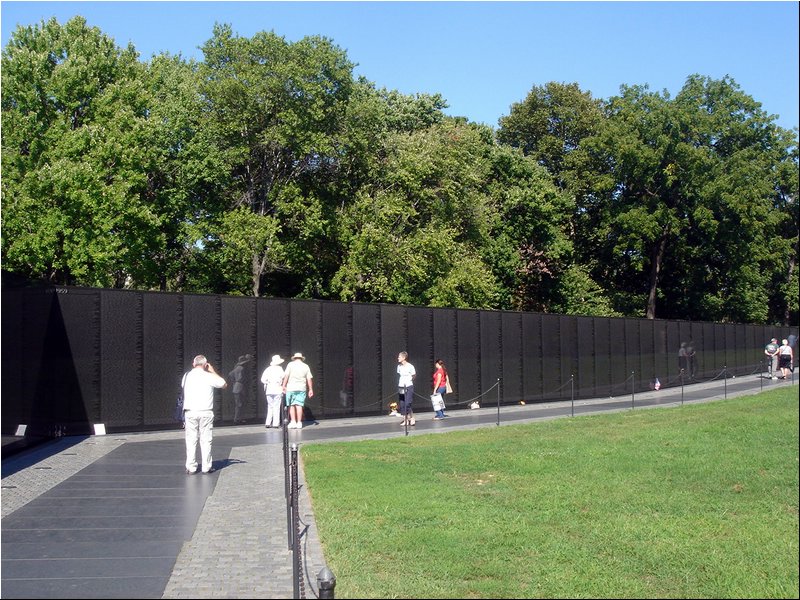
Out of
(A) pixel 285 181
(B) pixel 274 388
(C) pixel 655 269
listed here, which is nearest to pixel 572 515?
(B) pixel 274 388

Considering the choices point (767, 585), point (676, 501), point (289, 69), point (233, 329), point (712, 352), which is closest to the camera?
point (767, 585)

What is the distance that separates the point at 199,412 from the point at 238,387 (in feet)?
30.1

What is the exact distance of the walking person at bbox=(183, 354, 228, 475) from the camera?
15.2 metres

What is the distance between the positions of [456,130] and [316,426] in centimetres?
2872

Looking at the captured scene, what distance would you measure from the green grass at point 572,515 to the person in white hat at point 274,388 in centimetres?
480

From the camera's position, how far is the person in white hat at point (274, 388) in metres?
22.9

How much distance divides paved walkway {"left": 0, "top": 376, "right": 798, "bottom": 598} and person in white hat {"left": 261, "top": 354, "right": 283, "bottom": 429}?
331cm

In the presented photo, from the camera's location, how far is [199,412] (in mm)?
15180

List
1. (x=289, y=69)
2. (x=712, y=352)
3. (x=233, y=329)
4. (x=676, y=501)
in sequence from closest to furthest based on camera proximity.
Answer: (x=676, y=501), (x=233, y=329), (x=289, y=69), (x=712, y=352)

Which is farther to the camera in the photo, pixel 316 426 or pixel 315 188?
pixel 315 188

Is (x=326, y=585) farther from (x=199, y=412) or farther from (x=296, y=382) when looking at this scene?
(x=296, y=382)

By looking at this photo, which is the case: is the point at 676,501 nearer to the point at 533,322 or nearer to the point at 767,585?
the point at 767,585

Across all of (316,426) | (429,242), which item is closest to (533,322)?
(429,242)

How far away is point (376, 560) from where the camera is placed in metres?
9.16
